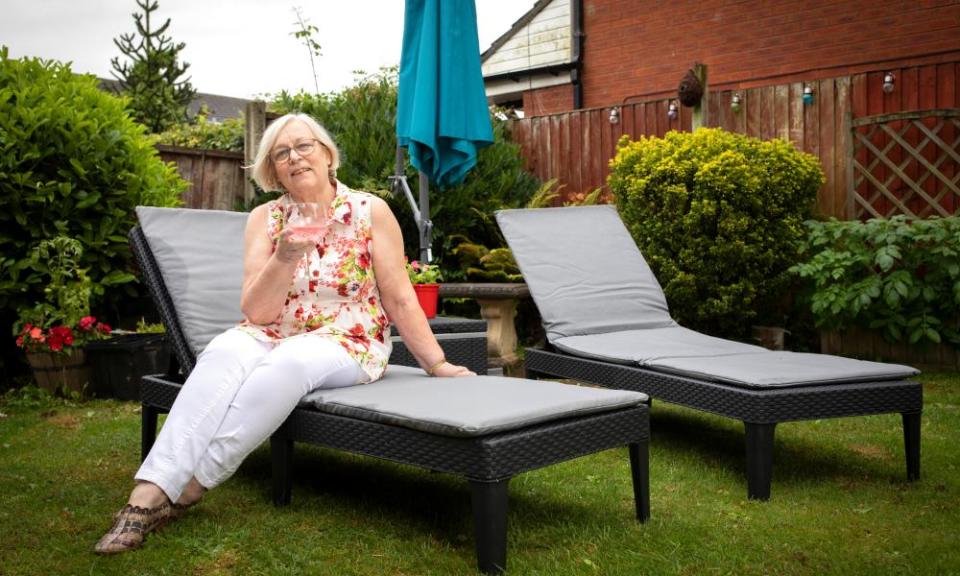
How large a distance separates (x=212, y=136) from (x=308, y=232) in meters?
8.00

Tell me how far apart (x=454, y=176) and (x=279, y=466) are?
3330 mm

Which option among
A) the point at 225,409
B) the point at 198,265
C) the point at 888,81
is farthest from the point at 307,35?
the point at 225,409

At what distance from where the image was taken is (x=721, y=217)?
6.71 m

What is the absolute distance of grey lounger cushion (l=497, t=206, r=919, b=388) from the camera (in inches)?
149

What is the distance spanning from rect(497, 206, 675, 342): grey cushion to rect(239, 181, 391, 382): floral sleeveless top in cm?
138

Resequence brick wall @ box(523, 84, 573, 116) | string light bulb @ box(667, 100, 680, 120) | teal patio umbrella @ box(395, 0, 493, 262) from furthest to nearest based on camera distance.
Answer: brick wall @ box(523, 84, 573, 116)
string light bulb @ box(667, 100, 680, 120)
teal patio umbrella @ box(395, 0, 493, 262)

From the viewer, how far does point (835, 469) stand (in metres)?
3.75

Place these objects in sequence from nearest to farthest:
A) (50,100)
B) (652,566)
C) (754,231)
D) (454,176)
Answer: (652,566) < (50,100) < (454,176) < (754,231)

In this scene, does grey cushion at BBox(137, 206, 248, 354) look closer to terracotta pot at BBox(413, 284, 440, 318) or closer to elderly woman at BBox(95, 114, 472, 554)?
elderly woman at BBox(95, 114, 472, 554)

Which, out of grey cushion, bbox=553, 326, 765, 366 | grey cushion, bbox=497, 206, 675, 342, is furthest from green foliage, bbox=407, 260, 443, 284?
grey cushion, bbox=553, 326, 765, 366

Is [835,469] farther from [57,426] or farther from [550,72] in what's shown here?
[550,72]

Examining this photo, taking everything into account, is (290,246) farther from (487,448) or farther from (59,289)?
(59,289)

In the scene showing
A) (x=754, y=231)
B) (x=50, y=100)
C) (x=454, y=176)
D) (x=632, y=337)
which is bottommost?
(x=632, y=337)

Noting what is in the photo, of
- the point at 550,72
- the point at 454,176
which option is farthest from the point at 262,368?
the point at 550,72
